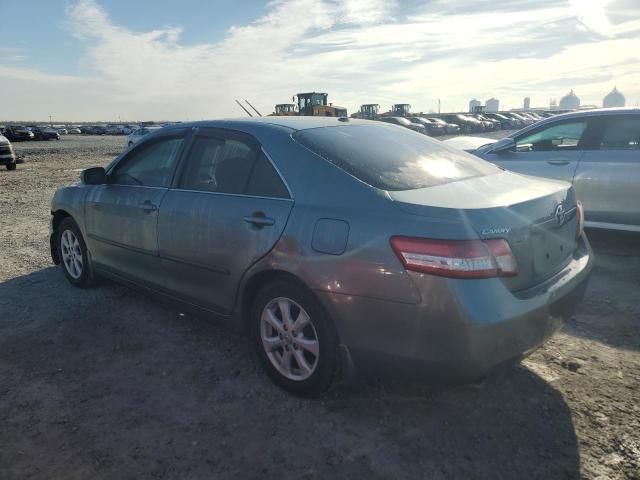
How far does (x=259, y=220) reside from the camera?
2.95 metres

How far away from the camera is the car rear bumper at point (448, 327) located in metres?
2.26

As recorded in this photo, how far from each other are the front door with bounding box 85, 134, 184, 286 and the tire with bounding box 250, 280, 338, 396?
1.12 meters

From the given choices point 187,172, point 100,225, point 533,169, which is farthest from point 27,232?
point 533,169

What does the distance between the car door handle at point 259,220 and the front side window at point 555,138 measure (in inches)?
178

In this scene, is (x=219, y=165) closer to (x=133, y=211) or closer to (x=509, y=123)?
(x=133, y=211)

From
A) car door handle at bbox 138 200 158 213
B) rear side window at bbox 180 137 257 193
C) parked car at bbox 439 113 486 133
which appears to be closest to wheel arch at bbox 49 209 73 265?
car door handle at bbox 138 200 158 213

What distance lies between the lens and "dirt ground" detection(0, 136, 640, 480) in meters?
2.37

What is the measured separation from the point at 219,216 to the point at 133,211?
43.0 inches

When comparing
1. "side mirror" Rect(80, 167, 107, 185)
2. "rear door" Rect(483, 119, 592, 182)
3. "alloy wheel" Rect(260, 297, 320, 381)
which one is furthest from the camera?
"rear door" Rect(483, 119, 592, 182)

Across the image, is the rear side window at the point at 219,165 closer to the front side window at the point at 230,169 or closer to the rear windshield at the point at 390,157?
the front side window at the point at 230,169

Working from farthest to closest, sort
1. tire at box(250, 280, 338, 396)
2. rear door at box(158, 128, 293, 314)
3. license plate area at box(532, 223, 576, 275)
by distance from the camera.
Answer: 1. rear door at box(158, 128, 293, 314)
2. tire at box(250, 280, 338, 396)
3. license plate area at box(532, 223, 576, 275)

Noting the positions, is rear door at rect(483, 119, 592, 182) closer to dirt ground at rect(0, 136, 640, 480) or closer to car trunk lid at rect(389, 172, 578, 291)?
dirt ground at rect(0, 136, 640, 480)

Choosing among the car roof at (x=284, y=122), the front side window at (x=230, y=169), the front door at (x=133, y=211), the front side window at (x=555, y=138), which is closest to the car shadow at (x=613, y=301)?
the front side window at (x=555, y=138)

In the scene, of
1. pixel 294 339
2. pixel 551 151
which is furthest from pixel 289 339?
pixel 551 151
